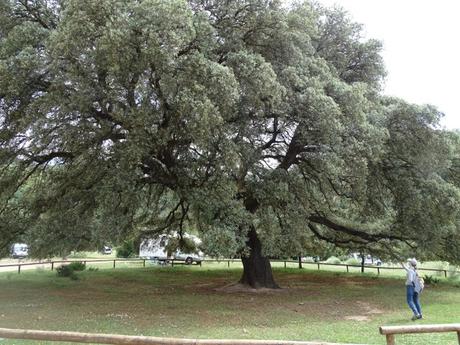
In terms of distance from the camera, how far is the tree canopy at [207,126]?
12.4 m

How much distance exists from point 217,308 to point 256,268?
574cm

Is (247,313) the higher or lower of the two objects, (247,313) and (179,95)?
the lower

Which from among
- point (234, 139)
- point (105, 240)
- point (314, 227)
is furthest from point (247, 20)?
point (314, 227)

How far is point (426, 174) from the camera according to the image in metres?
18.6

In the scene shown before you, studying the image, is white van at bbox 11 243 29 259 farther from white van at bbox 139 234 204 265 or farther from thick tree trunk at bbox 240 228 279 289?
thick tree trunk at bbox 240 228 279 289

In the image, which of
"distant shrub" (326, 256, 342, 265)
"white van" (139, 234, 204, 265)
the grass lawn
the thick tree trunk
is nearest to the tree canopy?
the thick tree trunk

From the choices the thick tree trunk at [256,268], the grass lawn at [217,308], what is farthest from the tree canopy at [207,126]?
the grass lawn at [217,308]

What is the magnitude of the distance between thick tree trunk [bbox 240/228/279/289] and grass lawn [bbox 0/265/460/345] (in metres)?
0.86

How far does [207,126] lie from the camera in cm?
1245

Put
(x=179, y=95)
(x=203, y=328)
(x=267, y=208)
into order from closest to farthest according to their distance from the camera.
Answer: (x=203, y=328) < (x=179, y=95) < (x=267, y=208)

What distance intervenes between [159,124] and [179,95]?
1.78 m

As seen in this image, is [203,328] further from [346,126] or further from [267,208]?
[346,126]

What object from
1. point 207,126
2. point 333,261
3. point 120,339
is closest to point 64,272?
point 207,126

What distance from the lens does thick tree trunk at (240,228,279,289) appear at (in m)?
20.7
